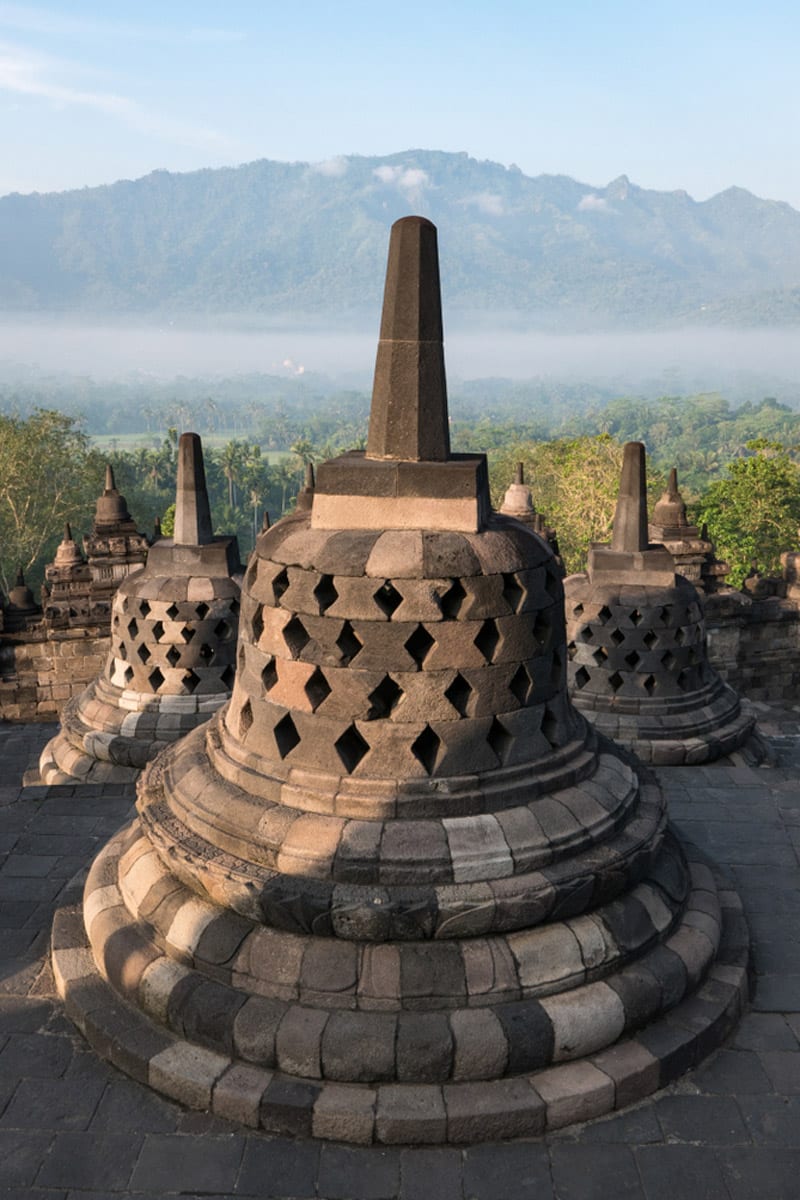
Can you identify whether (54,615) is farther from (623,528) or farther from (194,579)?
(623,528)

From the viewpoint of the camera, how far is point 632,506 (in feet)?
31.8

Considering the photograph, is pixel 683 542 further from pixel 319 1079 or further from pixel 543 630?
pixel 319 1079

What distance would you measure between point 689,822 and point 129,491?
54.0 meters

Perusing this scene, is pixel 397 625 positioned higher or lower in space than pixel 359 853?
higher

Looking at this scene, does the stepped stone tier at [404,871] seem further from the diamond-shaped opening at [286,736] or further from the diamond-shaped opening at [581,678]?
the diamond-shaped opening at [581,678]

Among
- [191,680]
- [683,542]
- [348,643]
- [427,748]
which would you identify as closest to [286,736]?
[348,643]

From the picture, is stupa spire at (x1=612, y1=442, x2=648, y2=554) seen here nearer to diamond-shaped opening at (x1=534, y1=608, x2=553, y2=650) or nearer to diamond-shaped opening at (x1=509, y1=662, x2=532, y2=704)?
diamond-shaped opening at (x1=534, y1=608, x2=553, y2=650)

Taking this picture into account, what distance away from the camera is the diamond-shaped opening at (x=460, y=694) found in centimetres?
484

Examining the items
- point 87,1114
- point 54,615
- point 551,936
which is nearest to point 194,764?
point 87,1114

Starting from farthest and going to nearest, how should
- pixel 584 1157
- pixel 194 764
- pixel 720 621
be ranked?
pixel 720 621, pixel 194 764, pixel 584 1157

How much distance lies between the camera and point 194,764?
18.0ft

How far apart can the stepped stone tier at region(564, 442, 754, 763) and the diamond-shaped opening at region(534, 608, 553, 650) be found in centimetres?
475

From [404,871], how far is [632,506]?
622 centimetres

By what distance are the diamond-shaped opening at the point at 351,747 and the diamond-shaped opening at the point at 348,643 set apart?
391mm
